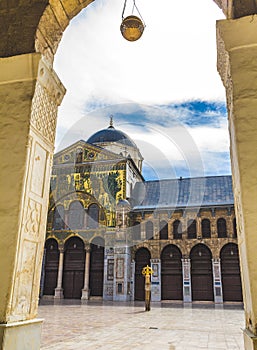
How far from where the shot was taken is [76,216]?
24672 millimetres

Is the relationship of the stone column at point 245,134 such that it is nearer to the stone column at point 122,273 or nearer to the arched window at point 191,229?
the stone column at point 122,273

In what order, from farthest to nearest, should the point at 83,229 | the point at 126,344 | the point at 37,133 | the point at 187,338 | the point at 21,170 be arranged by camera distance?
the point at 83,229, the point at 187,338, the point at 126,344, the point at 37,133, the point at 21,170

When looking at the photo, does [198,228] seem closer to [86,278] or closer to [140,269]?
[140,269]

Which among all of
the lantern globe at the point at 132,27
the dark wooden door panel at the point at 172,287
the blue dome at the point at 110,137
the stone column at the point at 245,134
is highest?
the blue dome at the point at 110,137

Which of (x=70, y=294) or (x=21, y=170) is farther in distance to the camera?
(x=70, y=294)

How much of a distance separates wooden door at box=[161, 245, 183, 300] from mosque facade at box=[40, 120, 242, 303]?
6 cm

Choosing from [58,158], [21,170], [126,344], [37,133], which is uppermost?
[58,158]

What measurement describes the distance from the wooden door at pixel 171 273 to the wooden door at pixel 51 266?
7718 millimetres

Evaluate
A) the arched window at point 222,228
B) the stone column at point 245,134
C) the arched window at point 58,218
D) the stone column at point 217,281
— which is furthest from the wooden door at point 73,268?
the stone column at point 245,134

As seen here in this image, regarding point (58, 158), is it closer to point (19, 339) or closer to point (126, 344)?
point (126, 344)

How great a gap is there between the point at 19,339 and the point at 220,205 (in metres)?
21.3

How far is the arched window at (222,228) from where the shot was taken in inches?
887

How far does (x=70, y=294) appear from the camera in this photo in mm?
23000

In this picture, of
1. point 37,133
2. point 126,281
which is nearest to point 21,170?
point 37,133
